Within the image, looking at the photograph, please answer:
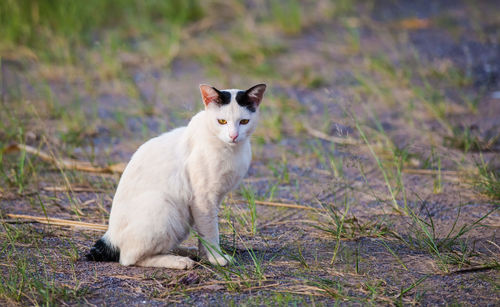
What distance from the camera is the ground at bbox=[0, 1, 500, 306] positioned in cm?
287

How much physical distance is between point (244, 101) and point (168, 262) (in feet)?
3.00

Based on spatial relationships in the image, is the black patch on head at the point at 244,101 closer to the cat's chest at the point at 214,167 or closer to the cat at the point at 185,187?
the cat at the point at 185,187

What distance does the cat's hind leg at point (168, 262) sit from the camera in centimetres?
302

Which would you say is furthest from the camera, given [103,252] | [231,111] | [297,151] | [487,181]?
[297,151]

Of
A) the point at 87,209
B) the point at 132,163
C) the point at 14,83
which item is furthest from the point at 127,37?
the point at 132,163

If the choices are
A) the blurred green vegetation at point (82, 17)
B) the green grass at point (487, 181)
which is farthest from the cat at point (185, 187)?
the blurred green vegetation at point (82, 17)

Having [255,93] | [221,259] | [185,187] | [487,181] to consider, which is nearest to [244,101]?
[255,93]

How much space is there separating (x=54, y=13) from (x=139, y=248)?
17.0ft

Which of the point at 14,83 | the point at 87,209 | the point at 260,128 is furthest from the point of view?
the point at 14,83

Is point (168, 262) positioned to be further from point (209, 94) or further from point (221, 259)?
point (209, 94)

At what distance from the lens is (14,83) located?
639 centimetres

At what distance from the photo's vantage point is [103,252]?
311cm

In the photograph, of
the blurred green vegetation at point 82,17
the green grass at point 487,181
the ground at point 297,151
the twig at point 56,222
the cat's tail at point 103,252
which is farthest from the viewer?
the blurred green vegetation at point 82,17

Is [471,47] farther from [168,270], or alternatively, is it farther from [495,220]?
[168,270]
